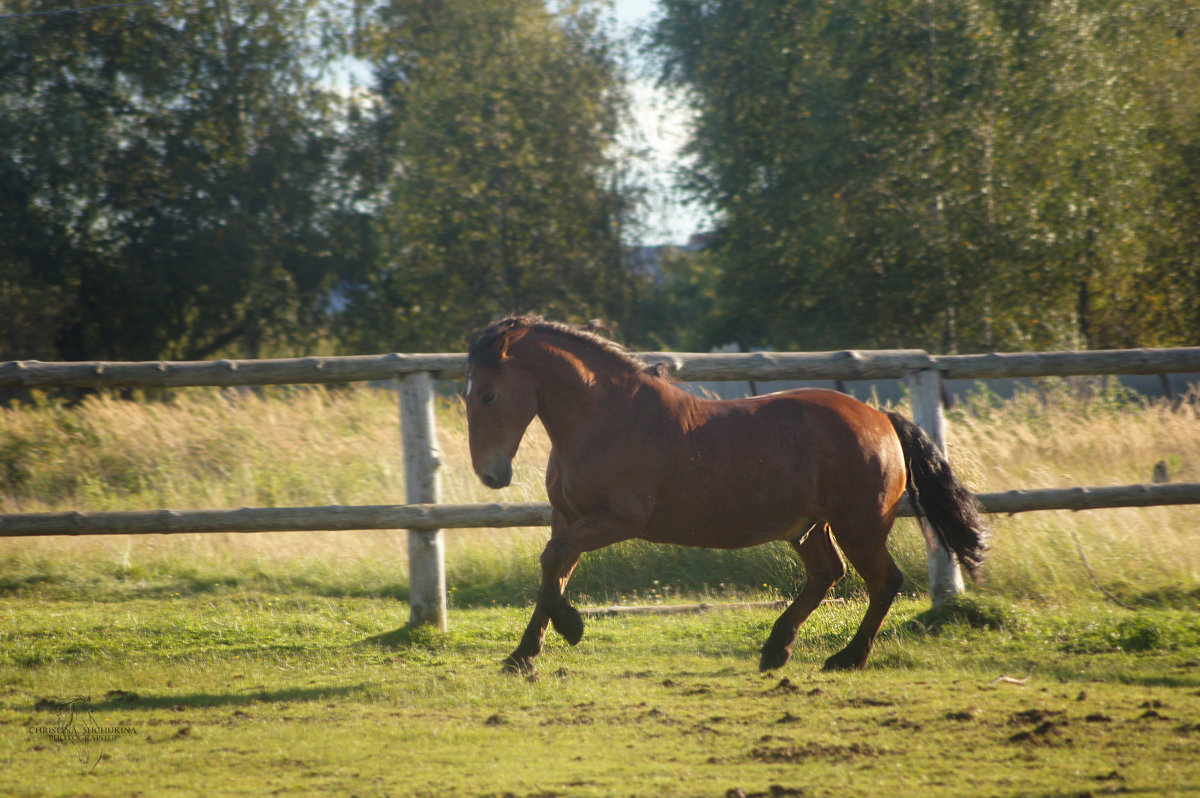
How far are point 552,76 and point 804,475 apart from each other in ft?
63.1

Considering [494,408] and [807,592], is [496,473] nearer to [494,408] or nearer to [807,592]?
[494,408]

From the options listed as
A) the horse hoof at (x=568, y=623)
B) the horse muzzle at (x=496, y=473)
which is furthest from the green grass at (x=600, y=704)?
the horse muzzle at (x=496, y=473)

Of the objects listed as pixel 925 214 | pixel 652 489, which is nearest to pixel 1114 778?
pixel 652 489

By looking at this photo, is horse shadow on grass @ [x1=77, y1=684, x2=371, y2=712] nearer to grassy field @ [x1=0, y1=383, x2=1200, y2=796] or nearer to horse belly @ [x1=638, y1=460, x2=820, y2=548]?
grassy field @ [x1=0, y1=383, x2=1200, y2=796]

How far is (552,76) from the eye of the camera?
22.2 m

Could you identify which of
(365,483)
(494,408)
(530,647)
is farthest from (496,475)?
(365,483)

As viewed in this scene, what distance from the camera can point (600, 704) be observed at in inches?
171

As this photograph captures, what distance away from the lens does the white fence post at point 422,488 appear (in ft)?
18.8

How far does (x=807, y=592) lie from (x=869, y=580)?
33cm

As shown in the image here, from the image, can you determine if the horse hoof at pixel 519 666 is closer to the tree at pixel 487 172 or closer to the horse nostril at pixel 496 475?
the horse nostril at pixel 496 475

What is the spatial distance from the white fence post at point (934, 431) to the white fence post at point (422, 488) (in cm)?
297

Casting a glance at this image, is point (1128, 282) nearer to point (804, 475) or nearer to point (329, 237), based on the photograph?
point (804, 475)
